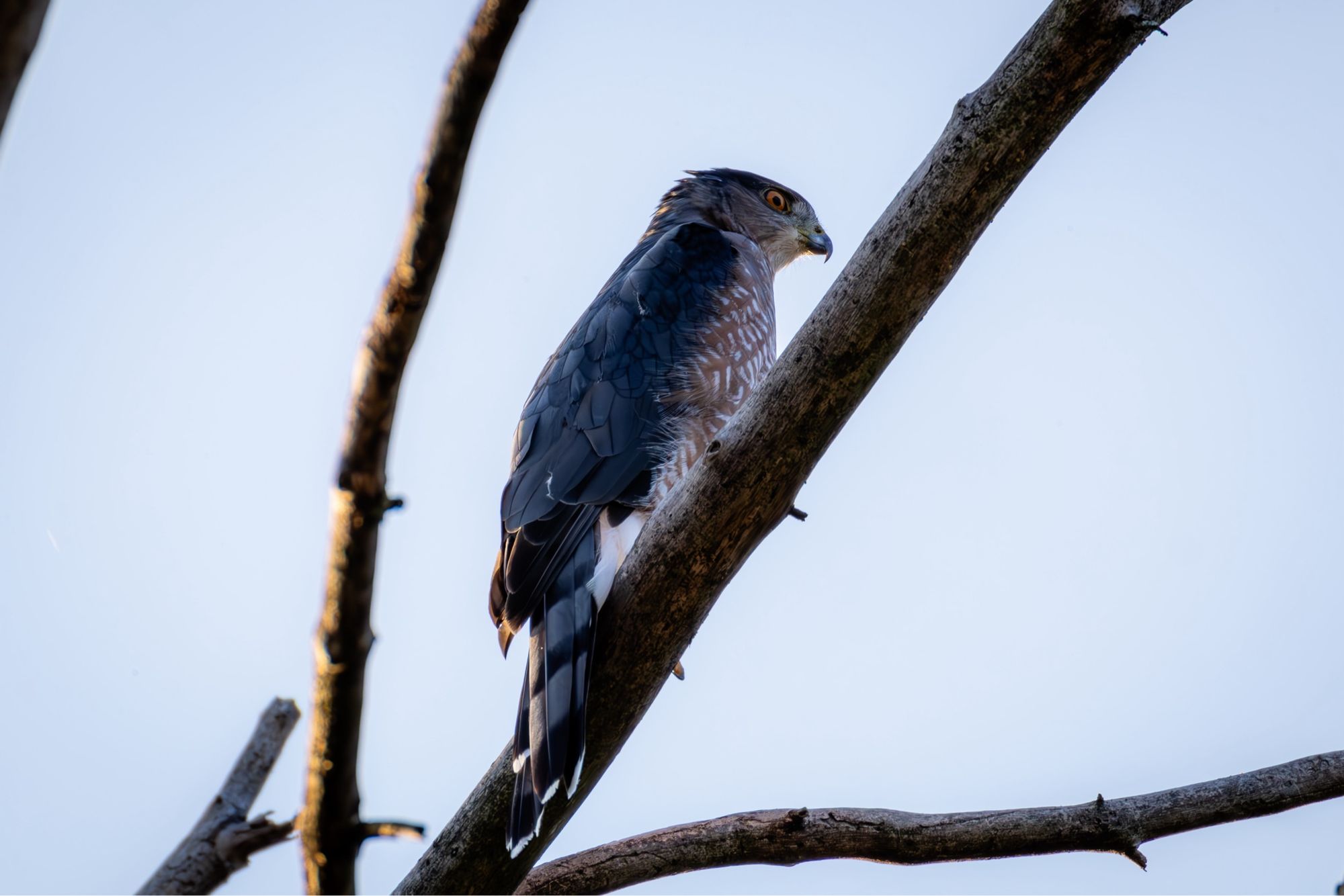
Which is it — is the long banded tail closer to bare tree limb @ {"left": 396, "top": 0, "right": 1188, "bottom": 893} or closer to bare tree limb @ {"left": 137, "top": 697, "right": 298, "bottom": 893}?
bare tree limb @ {"left": 396, "top": 0, "right": 1188, "bottom": 893}

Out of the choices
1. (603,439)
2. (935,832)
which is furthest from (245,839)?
(603,439)

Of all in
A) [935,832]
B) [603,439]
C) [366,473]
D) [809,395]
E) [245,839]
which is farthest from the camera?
[603,439]

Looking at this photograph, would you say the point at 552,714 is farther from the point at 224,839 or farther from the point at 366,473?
the point at 366,473

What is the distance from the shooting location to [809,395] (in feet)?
9.70

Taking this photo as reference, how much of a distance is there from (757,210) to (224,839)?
491cm

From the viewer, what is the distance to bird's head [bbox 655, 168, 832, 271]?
661 centimetres

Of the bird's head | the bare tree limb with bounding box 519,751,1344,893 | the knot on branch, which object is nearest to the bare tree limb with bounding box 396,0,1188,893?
the bare tree limb with bounding box 519,751,1344,893

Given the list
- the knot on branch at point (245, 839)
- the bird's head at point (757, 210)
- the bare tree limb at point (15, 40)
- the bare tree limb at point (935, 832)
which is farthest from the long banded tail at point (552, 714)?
the bird's head at point (757, 210)

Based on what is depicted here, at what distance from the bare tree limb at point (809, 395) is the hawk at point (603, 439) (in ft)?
0.41

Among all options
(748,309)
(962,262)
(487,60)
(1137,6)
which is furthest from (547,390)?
(487,60)

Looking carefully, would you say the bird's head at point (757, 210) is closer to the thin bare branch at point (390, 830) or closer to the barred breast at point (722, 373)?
the barred breast at point (722, 373)

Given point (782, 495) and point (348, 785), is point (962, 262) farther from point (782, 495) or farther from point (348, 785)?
point (348, 785)

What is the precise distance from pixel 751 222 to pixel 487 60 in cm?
515

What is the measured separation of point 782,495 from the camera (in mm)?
3043
